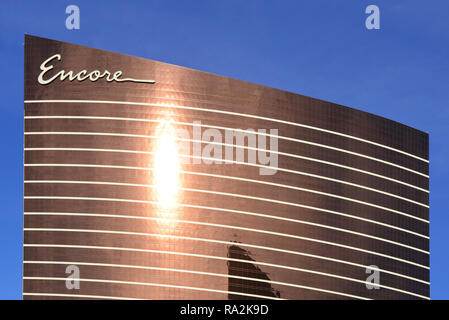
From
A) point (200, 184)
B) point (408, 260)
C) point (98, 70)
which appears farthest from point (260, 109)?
point (408, 260)

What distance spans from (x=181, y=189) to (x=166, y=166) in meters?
3.42

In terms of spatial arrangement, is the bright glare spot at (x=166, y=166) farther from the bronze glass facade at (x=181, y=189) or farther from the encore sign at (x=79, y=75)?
the encore sign at (x=79, y=75)

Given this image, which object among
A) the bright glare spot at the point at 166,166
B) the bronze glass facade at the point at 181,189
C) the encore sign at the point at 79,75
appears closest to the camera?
the bronze glass facade at the point at 181,189

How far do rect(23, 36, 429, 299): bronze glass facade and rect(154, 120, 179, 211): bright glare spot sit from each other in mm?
175

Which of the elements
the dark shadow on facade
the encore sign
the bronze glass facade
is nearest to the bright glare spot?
the bronze glass facade

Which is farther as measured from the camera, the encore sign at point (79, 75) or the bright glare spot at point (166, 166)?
the encore sign at point (79, 75)

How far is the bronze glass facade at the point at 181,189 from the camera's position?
121 metres

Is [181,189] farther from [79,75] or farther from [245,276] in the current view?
[79,75]

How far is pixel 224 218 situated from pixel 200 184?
17.1ft

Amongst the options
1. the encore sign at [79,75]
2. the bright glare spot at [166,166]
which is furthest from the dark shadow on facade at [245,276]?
the encore sign at [79,75]

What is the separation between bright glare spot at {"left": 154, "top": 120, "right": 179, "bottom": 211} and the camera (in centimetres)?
12450

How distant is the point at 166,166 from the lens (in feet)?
412

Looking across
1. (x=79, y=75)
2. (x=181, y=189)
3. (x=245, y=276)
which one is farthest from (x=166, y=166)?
(x=245, y=276)

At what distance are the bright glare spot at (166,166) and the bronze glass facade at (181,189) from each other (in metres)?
0.17
